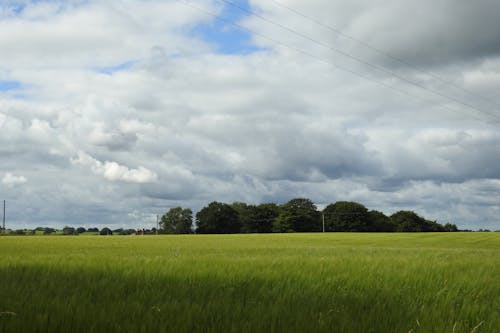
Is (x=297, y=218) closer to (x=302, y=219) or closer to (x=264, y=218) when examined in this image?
(x=302, y=219)

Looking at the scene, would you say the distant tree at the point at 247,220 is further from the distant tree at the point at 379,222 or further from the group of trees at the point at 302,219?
the distant tree at the point at 379,222

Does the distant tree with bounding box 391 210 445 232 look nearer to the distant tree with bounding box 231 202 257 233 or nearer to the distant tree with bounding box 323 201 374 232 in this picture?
the distant tree with bounding box 323 201 374 232

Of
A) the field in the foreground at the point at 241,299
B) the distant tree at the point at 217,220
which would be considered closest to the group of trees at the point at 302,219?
the distant tree at the point at 217,220

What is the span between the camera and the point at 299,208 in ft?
610

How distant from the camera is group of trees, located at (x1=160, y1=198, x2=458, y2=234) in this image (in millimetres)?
178875

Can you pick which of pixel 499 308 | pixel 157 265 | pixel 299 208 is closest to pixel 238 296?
pixel 157 265

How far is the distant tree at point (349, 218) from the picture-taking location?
580ft

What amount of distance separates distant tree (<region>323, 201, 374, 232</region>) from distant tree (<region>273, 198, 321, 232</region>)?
18.4ft

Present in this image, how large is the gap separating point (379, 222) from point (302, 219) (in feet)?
99.3

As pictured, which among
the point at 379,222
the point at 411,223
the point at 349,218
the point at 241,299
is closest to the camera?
the point at 241,299

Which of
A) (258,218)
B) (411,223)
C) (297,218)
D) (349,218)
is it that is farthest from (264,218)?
(411,223)

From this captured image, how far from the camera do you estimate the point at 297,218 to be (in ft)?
593

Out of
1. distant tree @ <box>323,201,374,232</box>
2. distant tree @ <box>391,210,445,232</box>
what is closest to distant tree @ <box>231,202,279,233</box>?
distant tree @ <box>323,201,374,232</box>

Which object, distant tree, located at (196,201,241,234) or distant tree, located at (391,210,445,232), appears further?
distant tree, located at (391,210,445,232)
